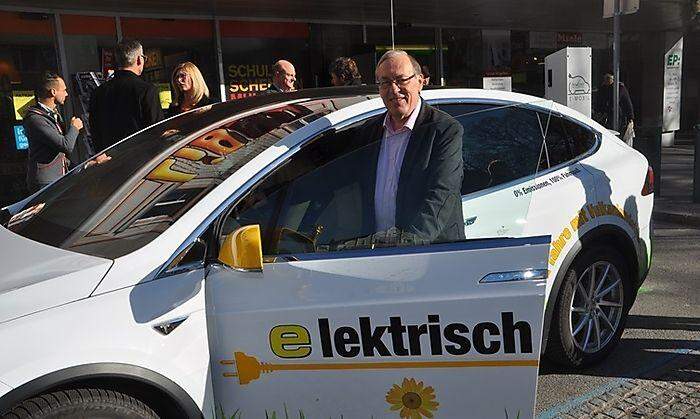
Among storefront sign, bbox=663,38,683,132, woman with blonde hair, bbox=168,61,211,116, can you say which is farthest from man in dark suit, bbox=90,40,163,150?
storefront sign, bbox=663,38,683,132

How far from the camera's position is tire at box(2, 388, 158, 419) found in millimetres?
1869

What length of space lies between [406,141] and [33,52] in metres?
8.49

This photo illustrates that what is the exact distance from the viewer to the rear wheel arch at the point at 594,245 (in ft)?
10.4

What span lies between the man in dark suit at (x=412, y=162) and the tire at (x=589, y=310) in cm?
112

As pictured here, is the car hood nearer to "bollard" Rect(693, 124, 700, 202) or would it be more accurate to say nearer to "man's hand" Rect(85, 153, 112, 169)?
"man's hand" Rect(85, 153, 112, 169)

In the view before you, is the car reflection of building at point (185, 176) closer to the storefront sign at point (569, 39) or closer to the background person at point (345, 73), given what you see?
the background person at point (345, 73)

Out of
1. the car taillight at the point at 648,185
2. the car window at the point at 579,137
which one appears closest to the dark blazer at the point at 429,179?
the car window at the point at 579,137

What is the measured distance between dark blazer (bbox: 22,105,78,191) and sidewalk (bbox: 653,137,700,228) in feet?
21.9

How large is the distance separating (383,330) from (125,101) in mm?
3408

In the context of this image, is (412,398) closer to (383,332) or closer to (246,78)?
(383,332)

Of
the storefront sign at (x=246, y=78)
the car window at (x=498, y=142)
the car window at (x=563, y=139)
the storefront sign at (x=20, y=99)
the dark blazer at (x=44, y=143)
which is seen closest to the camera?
the car window at (x=498, y=142)

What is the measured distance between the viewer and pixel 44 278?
2031 millimetres

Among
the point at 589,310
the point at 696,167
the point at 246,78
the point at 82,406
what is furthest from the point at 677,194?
the point at 82,406

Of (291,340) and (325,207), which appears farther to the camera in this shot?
(325,207)
